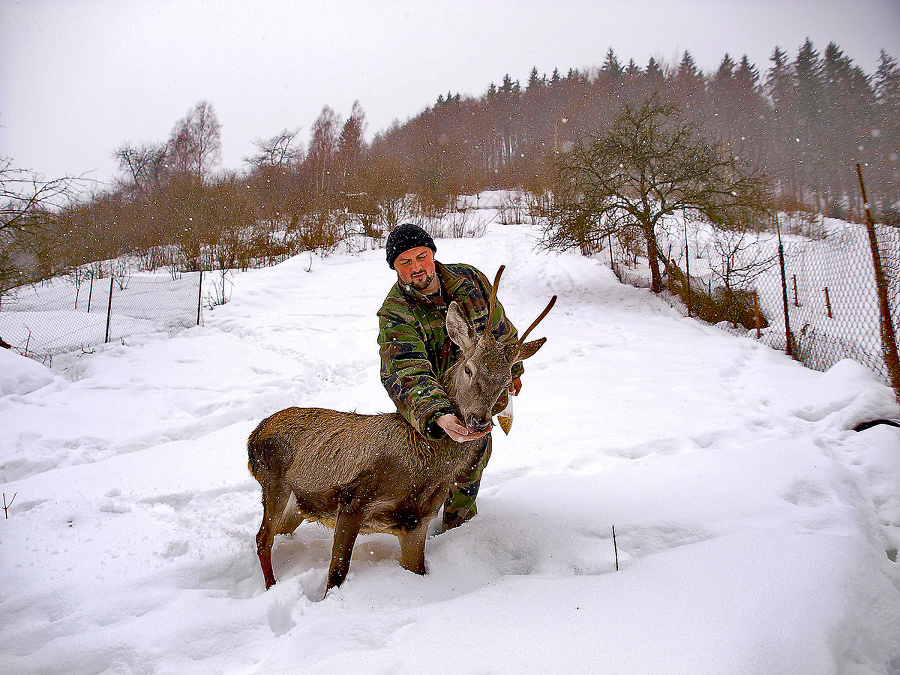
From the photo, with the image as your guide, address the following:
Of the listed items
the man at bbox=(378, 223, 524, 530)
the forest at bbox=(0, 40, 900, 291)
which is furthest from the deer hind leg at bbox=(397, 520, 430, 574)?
the forest at bbox=(0, 40, 900, 291)

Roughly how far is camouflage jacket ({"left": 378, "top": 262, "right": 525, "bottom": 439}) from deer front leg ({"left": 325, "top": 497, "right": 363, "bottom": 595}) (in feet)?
1.83

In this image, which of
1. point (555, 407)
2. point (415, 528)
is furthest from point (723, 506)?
point (555, 407)

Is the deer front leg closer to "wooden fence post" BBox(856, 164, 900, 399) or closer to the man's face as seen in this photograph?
the man's face

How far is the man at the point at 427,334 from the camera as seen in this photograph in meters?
2.36

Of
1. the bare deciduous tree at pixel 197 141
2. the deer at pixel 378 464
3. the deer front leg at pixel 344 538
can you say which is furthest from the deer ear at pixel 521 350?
the bare deciduous tree at pixel 197 141

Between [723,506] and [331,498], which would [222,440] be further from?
[723,506]

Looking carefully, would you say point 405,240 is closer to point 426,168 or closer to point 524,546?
point 524,546

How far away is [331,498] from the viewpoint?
244 cm

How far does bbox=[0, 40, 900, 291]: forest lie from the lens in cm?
368

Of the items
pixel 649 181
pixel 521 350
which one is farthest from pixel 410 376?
pixel 649 181

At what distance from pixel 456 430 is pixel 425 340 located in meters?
0.86

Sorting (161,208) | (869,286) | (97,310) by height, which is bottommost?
(869,286)

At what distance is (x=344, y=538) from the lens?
7.68 feet

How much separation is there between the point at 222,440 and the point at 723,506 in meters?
5.04
